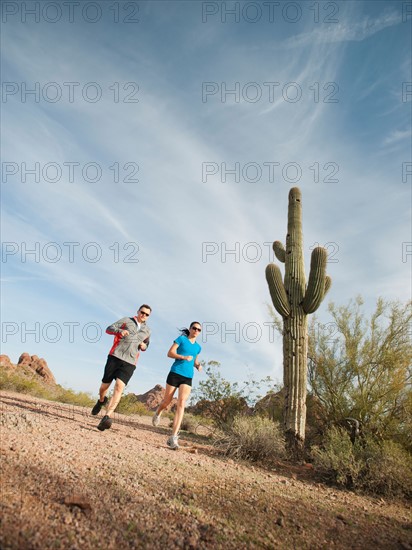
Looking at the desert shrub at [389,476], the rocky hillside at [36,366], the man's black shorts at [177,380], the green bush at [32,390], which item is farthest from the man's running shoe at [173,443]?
the rocky hillside at [36,366]

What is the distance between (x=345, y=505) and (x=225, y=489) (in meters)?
1.55

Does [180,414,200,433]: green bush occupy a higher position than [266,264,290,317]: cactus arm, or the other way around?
[266,264,290,317]: cactus arm

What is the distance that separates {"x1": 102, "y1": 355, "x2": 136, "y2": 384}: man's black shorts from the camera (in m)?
6.39

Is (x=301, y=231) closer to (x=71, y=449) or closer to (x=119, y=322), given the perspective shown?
(x=119, y=322)

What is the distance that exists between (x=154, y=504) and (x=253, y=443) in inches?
141

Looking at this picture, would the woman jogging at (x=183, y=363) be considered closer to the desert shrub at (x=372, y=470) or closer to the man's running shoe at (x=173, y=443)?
the man's running shoe at (x=173, y=443)

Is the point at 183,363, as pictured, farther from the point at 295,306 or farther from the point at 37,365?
the point at 37,365

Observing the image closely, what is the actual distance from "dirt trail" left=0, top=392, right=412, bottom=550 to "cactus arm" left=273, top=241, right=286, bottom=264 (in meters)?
5.77

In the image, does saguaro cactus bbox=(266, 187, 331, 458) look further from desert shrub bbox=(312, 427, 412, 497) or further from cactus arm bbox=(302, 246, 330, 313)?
desert shrub bbox=(312, 427, 412, 497)

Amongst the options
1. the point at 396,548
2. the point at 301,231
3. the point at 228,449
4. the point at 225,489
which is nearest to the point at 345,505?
the point at 396,548

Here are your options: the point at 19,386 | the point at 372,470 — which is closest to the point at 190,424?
the point at 19,386

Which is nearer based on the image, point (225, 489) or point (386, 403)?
point (225, 489)

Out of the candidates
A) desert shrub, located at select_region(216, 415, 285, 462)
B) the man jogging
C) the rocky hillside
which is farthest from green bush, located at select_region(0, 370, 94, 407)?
the rocky hillside

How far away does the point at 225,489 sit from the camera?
4.14m
